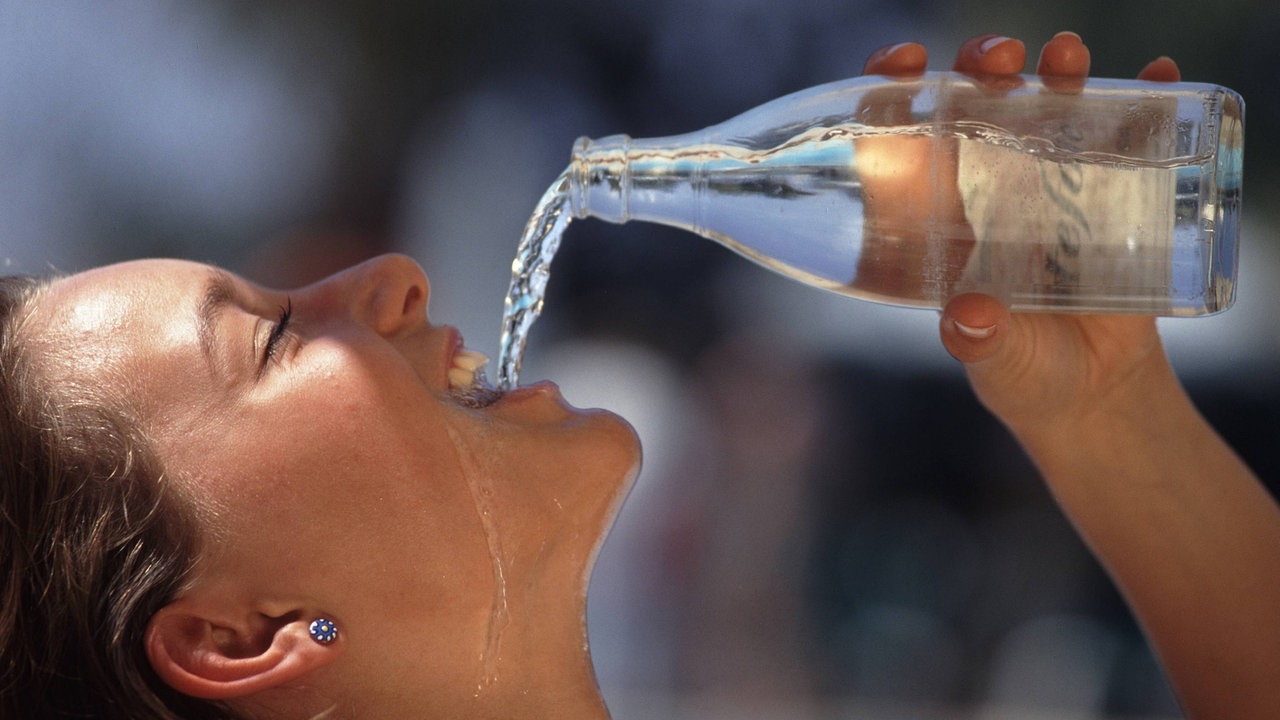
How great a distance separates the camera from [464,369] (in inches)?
42.8

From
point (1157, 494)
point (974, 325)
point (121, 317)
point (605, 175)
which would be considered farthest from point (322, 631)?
point (1157, 494)

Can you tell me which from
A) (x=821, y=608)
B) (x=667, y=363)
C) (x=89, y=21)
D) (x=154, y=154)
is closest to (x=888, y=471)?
(x=821, y=608)

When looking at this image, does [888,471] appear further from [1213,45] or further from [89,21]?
[89,21]

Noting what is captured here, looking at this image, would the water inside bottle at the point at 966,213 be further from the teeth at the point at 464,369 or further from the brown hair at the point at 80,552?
the brown hair at the point at 80,552

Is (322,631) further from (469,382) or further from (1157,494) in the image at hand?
(1157,494)

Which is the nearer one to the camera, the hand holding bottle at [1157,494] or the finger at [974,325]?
the finger at [974,325]

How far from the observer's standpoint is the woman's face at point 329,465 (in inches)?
36.9

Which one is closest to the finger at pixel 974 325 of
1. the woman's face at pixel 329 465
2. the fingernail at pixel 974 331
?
the fingernail at pixel 974 331

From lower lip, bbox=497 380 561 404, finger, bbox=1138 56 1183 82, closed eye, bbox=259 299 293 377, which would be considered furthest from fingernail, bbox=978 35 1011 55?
closed eye, bbox=259 299 293 377

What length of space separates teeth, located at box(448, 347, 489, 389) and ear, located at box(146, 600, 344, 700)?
0.24 m

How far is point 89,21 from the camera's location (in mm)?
2703

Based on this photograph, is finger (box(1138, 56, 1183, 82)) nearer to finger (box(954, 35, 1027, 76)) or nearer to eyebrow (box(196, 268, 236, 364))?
finger (box(954, 35, 1027, 76))

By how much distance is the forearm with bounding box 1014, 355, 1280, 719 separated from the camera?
3.77ft

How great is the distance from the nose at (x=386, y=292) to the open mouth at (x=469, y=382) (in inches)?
2.2
